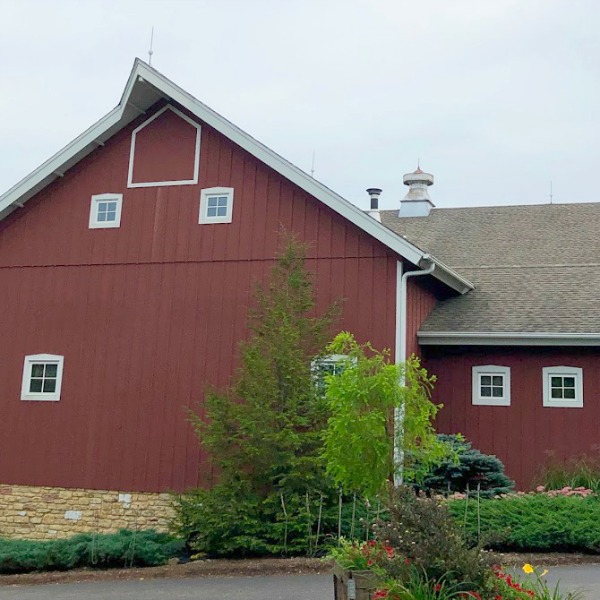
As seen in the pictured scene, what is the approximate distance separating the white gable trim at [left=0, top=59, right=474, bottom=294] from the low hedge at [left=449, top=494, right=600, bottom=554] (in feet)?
13.3

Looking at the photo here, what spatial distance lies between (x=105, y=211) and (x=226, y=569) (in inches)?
306

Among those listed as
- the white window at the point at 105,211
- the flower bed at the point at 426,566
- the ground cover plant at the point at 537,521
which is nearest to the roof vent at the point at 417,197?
the white window at the point at 105,211

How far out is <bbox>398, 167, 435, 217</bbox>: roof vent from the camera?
23750 mm

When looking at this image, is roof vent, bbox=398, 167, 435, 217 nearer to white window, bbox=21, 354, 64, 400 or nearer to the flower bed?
white window, bbox=21, 354, 64, 400

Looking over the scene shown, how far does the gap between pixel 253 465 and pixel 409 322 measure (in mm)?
4195

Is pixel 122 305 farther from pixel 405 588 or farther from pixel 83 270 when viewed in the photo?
pixel 405 588

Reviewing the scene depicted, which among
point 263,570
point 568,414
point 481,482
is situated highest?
point 568,414

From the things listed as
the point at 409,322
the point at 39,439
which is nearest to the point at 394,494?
the point at 409,322

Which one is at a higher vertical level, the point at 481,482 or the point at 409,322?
the point at 409,322

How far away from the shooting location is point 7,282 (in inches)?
633

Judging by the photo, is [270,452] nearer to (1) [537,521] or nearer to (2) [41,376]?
(1) [537,521]

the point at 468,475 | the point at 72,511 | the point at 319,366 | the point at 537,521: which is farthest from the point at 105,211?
the point at 537,521

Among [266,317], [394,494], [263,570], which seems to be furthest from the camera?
[266,317]

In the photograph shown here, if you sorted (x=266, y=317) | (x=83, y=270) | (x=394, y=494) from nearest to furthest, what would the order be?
(x=394, y=494) < (x=266, y=317) < (x=83, y=270)
